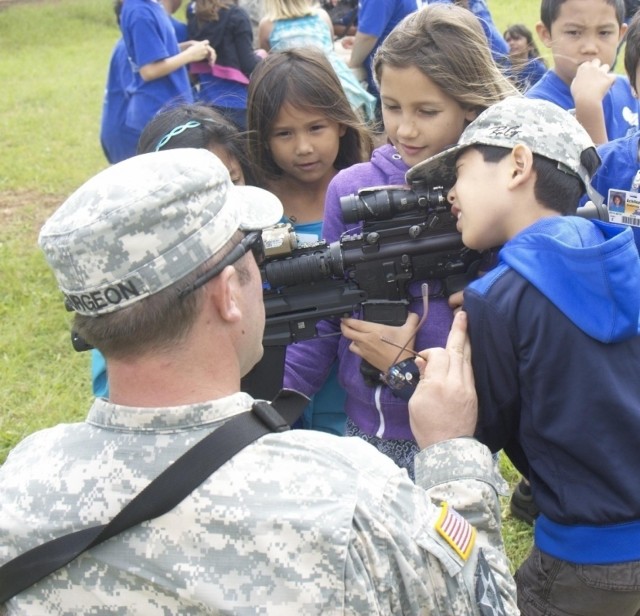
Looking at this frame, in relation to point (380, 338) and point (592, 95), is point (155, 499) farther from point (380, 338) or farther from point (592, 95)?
point (592, 95)

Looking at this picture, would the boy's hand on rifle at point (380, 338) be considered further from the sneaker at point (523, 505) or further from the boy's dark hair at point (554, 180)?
the sneaker at point (523, 505)

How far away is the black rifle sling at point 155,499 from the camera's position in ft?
4.40

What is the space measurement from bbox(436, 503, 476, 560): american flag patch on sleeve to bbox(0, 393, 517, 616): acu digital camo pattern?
15 millimetres

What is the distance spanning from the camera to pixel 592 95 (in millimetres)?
3195

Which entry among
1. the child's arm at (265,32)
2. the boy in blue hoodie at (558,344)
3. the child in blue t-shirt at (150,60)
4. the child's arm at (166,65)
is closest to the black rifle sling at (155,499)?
the boy in blue hoodie at (558,344)

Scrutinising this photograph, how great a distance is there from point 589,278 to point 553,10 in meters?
2.34

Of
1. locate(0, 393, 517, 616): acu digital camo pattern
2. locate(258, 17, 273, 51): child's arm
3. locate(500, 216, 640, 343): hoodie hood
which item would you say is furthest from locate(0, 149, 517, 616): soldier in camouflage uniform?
locate(258, 17, 273, 51): child's arm

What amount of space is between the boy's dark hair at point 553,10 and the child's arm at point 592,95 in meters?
0.52

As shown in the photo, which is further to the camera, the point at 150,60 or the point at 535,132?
the point at 150,60

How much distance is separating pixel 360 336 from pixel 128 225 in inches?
39.5

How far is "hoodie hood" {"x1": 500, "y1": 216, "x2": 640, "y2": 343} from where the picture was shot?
1.79 m

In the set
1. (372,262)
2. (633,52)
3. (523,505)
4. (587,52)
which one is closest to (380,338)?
(372,262)

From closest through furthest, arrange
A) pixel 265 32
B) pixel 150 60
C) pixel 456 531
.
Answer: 1. pixel 456 531
2. pixel 150 60
3. pixel 265 32

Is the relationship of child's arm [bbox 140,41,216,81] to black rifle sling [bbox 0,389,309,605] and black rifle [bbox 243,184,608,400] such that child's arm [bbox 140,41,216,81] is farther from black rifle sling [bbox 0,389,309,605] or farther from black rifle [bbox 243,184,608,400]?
black rifle sling [bbox 0,389,309,605]
